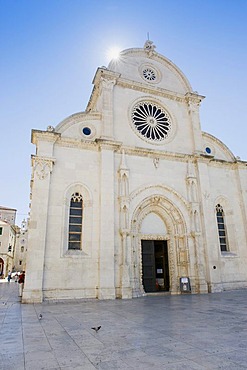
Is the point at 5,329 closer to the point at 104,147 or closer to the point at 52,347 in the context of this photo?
the point at 52,347

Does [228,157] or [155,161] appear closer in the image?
[155,161]

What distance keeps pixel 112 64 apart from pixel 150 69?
3210 mm

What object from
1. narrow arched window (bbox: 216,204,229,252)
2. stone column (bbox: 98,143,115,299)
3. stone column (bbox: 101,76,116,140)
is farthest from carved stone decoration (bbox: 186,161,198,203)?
stone column (bbox: 101,76,116,140)

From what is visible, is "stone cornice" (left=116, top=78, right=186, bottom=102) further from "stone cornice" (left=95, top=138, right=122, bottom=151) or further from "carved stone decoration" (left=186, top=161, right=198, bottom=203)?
"carved stone decoration" (left=186, top=161, right=198, bottom=203)

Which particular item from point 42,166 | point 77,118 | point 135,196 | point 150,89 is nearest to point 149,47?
point 150,89

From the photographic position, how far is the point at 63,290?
40.5 feet

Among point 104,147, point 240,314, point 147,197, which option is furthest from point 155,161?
point 240,314

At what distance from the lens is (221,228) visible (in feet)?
57.4

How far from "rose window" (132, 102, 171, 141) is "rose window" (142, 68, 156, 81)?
227cm

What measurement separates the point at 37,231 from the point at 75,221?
82.8 inches

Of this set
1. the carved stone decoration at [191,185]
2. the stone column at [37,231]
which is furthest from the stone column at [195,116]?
the stone column at [37,231]

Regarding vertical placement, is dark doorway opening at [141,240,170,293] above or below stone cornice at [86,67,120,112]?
below

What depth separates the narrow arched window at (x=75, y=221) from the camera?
13.5 meters

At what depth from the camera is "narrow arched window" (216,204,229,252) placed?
1716 centimetres
